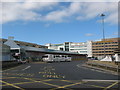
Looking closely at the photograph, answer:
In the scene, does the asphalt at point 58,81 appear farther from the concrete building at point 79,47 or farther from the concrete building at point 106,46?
the concrete building at point 79,47

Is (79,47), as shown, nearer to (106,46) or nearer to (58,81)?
(106,46)

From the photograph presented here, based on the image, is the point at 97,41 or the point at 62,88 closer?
the point at 62,88

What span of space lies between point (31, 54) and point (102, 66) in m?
53.3

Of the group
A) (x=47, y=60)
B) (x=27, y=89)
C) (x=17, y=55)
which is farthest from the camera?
(x=17, y=55)

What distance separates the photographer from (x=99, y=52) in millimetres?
159500

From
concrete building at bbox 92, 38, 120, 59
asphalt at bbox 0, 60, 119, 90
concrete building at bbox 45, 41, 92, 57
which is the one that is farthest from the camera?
concrete building at bbox 45, 41, 92, 57

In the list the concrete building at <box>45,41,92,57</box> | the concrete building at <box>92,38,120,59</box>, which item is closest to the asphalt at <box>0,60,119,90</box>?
the concrete building at <box>92,38,120,59</box>

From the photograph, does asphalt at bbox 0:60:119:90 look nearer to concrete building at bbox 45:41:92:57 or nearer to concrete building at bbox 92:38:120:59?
concrete building at bbox 92:38:120:59

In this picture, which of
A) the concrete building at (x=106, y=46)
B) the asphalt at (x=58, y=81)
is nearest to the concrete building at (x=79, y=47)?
the concrete building at (x=106, y=46)

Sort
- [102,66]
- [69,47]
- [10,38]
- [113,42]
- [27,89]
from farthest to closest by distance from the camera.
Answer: [69,47]
[113,42]
[10,38]
[102,66]
[27,89]

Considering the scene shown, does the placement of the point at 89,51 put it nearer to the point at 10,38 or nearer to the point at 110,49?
the point at 110,49

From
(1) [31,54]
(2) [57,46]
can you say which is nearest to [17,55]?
(1) [31,54]

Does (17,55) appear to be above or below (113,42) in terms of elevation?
below

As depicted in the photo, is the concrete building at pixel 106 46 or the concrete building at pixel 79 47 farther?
the concrete building at pixel 79 47
